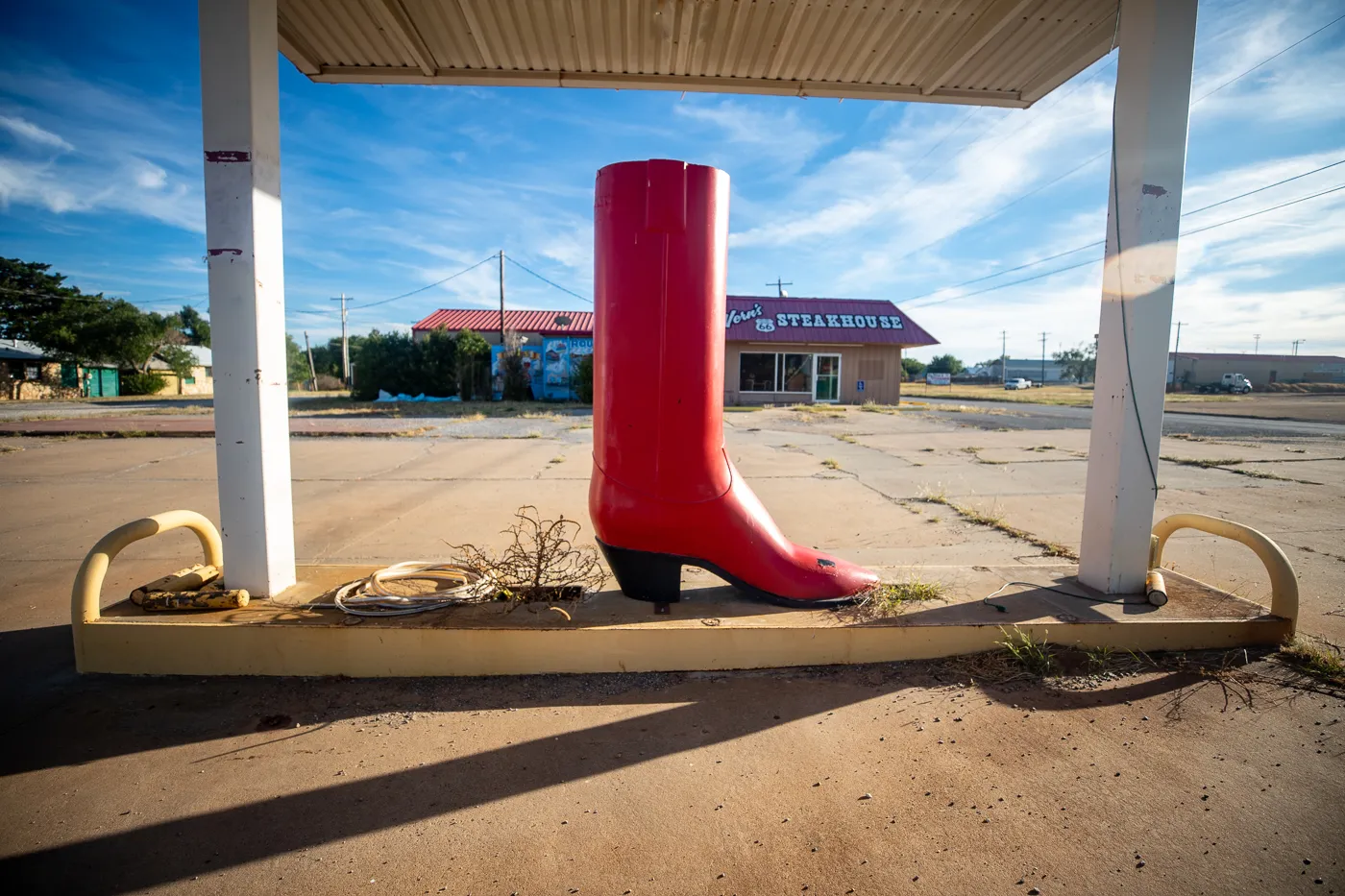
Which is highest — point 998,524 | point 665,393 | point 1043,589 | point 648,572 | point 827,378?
point 827,378

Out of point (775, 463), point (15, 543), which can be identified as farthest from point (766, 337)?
point (15, 543)

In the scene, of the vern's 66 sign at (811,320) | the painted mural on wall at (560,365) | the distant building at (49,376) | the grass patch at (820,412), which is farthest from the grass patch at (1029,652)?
the distant building at (49,376)

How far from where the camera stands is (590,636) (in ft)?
8.76

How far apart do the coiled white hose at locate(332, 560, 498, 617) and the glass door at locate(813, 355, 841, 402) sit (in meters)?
25.3

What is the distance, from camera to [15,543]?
193 inches

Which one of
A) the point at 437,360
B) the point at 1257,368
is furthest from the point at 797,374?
the point at 1257,368

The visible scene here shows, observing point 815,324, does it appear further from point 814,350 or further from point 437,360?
point 437,360

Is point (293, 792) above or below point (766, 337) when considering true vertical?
below

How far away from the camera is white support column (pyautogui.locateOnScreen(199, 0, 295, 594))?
2660 millimetres

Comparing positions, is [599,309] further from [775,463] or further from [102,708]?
[775,463]

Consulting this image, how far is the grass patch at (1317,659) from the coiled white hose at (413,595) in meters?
3.81

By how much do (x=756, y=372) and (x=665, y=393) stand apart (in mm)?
24710

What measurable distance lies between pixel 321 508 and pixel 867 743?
6.16 m

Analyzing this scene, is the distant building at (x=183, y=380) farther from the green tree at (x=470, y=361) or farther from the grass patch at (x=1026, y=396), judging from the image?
the grass patch at (x=1026, y=396)
